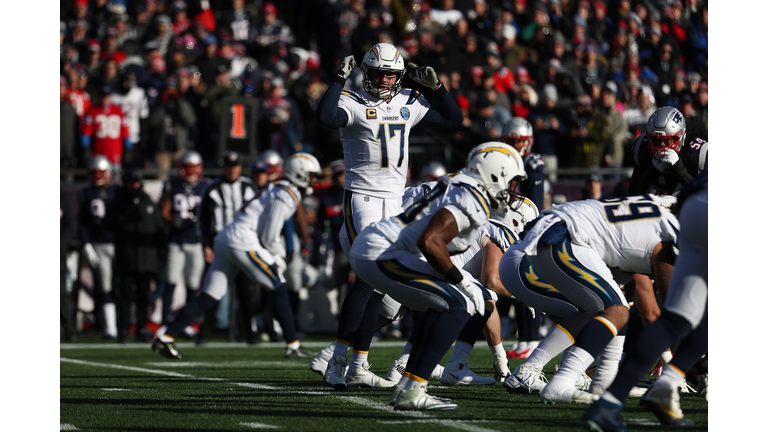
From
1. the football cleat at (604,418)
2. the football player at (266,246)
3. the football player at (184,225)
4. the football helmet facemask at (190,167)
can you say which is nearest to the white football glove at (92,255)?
the football player at (184,225)

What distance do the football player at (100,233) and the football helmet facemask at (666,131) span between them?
6.45 metres

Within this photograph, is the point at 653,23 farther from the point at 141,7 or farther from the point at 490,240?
the point at 141,7

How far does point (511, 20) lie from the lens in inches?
517

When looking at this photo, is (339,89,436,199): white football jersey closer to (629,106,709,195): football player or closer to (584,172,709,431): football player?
(629,106,709,195): football player

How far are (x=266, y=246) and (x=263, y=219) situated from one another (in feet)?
0.72

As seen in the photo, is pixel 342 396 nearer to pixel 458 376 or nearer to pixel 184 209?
pixel 458 376

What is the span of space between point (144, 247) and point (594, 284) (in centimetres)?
619

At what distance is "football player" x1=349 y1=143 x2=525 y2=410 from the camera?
4090 mm

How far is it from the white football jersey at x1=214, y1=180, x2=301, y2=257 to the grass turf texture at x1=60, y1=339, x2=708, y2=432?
98 cm

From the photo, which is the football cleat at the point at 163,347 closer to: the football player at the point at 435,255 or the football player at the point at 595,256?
the football player at the point at 435,255

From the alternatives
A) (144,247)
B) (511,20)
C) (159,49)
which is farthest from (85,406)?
(511,20)

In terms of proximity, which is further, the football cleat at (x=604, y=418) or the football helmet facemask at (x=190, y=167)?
the football helmet facemask at (x=190, y=167)

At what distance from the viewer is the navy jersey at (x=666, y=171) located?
532 centimetres
